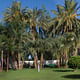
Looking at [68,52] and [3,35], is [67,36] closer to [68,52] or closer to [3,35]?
[68,52]

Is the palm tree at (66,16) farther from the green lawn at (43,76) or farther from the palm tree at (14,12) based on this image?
the green lawn at (43,76)

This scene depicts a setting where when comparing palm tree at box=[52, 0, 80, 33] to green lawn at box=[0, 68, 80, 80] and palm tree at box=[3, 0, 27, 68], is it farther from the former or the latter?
green lawn at box=[0, 68, 80, 80]

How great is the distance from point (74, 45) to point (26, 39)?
33.1 ft

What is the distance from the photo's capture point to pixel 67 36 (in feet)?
135

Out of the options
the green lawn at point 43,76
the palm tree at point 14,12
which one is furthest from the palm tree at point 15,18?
the green lawn at point 43,76

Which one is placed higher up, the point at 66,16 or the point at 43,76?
the point at 66,16

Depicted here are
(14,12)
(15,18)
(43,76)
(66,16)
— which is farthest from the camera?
(66,16)

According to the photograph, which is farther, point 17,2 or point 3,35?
point 17,2

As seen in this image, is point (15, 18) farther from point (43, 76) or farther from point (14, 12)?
point (43, 76)

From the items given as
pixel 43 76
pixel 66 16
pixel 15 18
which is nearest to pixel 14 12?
pixel 15 18

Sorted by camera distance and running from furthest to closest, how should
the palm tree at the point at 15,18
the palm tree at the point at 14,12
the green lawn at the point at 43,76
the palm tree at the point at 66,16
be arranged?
the palm tree at the point at 66,16
the palm tree at the point at 14,12
the palm tree at the point at 15,18
the green lawn at the point at 43,76

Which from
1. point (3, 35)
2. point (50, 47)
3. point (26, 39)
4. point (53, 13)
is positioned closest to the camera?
point (3, 35)

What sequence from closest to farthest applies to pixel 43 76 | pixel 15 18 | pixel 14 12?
pixel 43 76 → pixel 15 18 → pixel 14 12

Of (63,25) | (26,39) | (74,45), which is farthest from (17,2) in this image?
(74,45)
